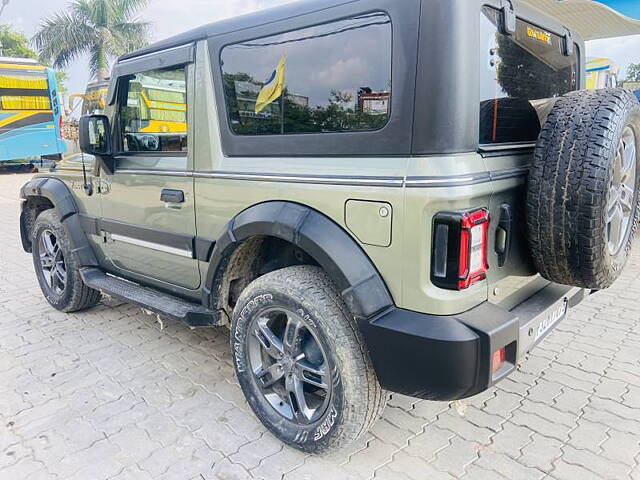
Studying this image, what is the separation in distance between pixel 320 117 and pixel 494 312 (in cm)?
115

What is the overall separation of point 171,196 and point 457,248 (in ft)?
6.04

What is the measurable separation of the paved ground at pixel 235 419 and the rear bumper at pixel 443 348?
1.63ft

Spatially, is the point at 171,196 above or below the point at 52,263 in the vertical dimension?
above

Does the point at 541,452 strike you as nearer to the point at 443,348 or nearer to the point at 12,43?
the point at 443,348

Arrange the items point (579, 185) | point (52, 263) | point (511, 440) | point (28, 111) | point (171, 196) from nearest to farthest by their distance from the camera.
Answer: point (579, 185)
point (511, 440)
point (171, 196)
point (52, 263)
point (28, 111)

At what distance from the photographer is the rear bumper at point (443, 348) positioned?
1859 mm

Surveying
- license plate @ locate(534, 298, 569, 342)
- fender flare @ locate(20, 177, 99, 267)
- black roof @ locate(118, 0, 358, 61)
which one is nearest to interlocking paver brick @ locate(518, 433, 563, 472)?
license plate @ locate(534, 298, 569, 342)

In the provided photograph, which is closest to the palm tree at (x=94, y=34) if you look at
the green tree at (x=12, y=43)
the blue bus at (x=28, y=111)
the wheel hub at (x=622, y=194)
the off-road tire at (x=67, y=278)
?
the blue bus at (x=28, y=111)

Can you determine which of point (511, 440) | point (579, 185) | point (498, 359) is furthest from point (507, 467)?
point (579, 185)

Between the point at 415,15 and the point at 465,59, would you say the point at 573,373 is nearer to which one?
the point at 465,59

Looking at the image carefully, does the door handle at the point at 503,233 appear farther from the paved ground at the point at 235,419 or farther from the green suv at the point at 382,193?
the paved ground at the point at 235,419

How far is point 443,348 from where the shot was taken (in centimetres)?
186

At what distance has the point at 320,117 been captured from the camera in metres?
2.23

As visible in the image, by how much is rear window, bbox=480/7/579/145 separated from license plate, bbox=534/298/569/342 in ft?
2.81
